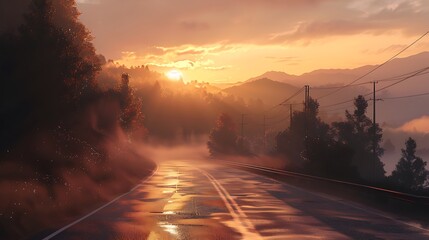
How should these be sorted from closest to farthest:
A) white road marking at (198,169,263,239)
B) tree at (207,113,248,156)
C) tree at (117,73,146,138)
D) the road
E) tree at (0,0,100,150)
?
the road → white road marking at (198,169,263,239) → tree at (0,0,100,150) → tree at (117,73,146,138) → tree at (207,113,248,156)

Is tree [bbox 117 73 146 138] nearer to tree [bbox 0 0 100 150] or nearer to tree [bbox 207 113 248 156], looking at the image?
tree [bbox 0 0 100 150]

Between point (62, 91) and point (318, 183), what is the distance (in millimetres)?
14441

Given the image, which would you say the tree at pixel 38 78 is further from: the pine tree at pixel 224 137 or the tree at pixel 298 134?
the pine tree at pixel 224 137

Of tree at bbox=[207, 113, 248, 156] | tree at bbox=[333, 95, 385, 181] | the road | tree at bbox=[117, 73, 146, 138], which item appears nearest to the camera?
the road

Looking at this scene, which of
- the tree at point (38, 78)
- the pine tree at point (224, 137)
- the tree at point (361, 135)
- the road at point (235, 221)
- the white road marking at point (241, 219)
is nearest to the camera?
the road at point (235, 221)

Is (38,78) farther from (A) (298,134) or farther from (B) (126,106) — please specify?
(A) (298,134)

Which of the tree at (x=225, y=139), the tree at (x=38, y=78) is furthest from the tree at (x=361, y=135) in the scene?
the tree at (x=38, y=78)

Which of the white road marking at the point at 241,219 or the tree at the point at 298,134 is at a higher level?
the tree at the point at 298,134

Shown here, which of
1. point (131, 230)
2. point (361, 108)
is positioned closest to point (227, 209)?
point (131, 230)

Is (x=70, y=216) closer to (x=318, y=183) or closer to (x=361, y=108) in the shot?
(x=318, y=183)

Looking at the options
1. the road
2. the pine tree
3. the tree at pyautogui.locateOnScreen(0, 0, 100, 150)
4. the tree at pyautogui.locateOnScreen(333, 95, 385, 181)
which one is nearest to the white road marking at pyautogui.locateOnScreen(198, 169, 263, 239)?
the road

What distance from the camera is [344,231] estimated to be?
1447 cm

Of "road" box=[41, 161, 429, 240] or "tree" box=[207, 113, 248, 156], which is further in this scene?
"tree" box=[207, 113, 248, 156]

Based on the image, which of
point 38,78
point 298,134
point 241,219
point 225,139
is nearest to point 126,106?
point 38,78
